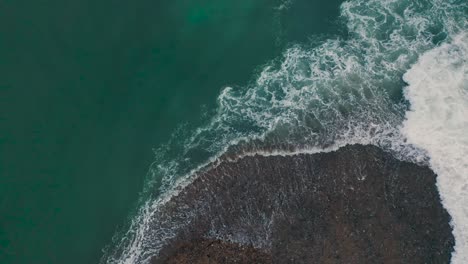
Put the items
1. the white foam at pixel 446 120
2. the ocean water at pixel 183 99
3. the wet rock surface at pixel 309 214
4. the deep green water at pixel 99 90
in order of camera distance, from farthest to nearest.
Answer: the white foam at pixel 446 120 < the ocean water at pixel 183 99 < the deep green water at pixel 99 90 < the wet rock surface at pixel 309 214

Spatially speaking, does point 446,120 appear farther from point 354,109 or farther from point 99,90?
point 99,90

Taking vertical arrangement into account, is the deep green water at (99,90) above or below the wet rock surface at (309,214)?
above

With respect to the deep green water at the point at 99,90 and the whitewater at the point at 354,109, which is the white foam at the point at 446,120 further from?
the deep green water at the point at 99,90

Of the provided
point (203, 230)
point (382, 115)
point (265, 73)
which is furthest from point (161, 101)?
point (382, 115)

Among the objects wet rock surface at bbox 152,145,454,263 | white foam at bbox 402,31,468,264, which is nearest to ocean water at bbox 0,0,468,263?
white foam at bbox 402,31,468,264

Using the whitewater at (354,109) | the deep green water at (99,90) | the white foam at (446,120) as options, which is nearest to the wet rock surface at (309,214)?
the whitewater at (354,109)
